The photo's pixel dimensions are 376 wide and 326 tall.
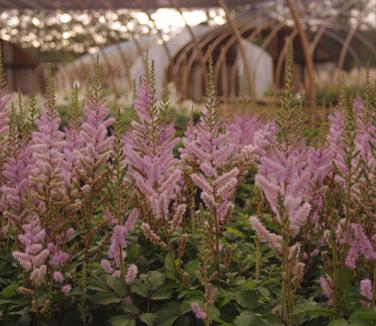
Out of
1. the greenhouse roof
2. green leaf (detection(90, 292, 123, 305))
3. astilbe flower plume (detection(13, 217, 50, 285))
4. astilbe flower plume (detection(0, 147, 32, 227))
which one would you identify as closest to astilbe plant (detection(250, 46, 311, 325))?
green leaf (detection(90, 292, 123, 305))

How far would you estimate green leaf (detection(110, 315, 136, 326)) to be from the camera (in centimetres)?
165

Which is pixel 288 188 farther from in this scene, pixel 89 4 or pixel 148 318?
pixel 89 4

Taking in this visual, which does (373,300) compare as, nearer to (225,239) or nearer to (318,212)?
→ (318,212)

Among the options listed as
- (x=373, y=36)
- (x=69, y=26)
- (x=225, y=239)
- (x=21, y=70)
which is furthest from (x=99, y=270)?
(x=373, y=36)

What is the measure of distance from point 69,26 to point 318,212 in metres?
24.1

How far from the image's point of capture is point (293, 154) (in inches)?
62.8

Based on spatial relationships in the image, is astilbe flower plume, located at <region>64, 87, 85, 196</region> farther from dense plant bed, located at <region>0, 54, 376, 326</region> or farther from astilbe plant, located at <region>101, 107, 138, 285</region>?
astilbe plant, located at <region>101, 107, 138, 285</region>

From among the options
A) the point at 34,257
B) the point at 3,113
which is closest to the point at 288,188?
the point at 34,257

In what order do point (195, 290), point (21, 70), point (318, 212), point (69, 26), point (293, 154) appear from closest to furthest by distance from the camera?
1. point (293, 154)
2. point (195, 290)
3. point (318, 212)
4. point (21, 70)
5. point (69, 26)

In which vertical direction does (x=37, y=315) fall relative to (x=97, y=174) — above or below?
below

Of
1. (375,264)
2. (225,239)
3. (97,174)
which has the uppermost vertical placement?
(97,174)

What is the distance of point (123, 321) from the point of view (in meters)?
1.67

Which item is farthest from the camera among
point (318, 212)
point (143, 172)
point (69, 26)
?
point (69, 26)

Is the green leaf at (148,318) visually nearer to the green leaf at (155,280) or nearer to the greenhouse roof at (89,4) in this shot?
the green leaf at (155,280)
